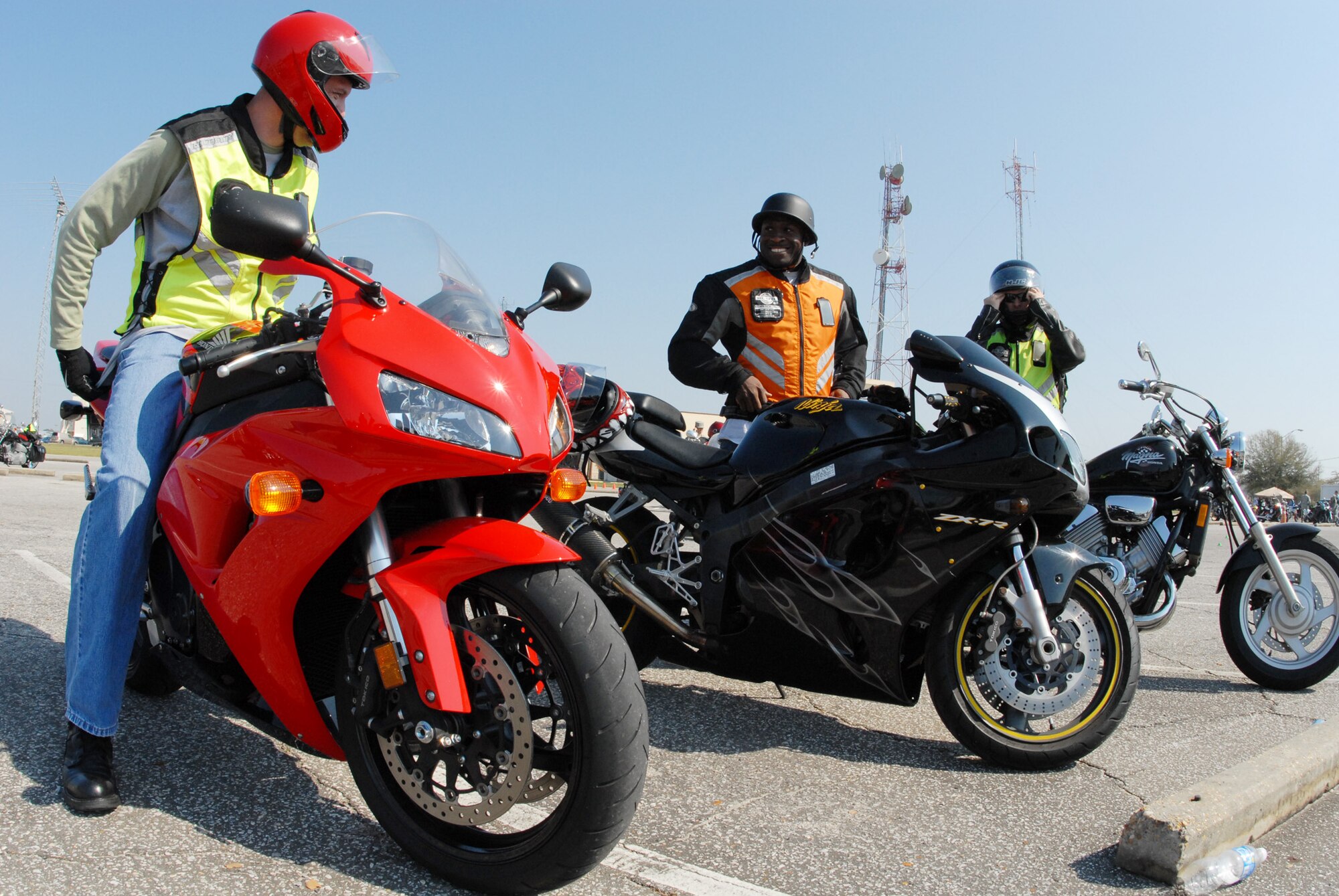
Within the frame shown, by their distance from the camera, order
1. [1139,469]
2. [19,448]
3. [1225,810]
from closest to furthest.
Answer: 1. [1225,810]
2. [1139,469]
3. [19,448]

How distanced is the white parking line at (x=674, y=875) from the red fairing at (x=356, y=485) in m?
0.58

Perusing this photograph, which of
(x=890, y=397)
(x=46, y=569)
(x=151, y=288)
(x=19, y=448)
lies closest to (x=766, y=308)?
(x=890, y=397)

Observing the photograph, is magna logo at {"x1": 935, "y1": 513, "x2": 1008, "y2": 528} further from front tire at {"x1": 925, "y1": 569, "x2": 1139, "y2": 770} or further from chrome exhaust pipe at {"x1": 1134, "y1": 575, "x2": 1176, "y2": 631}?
chrome exhaust pipe at {"x1": 1134, "y1": 575, "x2": 1176, "y2": 631}

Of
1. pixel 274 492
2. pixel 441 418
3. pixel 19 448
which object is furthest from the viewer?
pixel 19 448

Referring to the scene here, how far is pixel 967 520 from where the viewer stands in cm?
308

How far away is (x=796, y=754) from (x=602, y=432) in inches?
56.5

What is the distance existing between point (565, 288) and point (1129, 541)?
3.27 m

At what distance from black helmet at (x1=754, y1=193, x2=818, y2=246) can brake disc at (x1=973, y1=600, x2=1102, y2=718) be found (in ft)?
7.00

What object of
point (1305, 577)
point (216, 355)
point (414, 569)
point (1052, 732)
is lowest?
point (1305, 577)

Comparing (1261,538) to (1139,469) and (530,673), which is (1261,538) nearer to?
(1139,469)

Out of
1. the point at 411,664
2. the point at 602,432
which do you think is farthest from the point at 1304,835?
the point at 602,432

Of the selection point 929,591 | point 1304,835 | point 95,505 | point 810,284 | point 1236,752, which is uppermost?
point 810,284

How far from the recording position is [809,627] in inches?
130

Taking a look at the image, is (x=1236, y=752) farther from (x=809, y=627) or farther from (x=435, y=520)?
(x=435, y=520)
